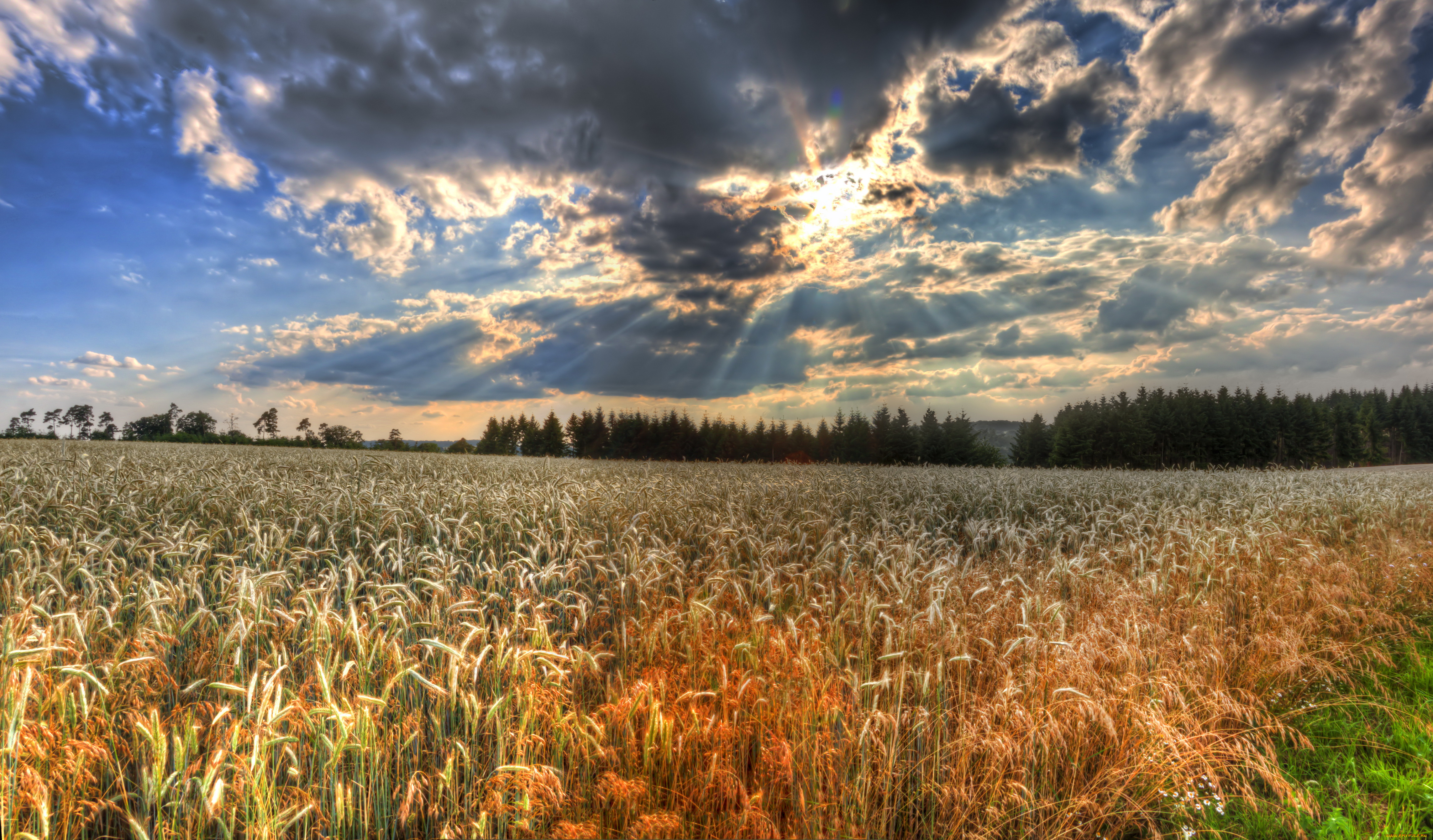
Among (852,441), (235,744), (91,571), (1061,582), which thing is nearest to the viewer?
(235,744)

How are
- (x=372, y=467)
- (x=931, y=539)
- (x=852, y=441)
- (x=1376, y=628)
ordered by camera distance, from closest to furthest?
(x=1376, y=628) → (x=931, y=539) → (x=372, y=467) → (x=852, y=441)

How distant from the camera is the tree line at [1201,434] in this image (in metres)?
76.6

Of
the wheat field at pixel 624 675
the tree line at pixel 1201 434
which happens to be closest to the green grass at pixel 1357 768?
the wheat field at pixel 624 675

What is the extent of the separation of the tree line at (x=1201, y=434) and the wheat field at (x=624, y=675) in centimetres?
7510

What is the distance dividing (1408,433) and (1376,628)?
161 meters

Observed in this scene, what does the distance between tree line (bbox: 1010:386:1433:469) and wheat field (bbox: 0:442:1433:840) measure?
75.1 metres

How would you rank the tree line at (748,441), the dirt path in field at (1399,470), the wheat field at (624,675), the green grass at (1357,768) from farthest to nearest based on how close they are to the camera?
1. the tree line at (748,441)
2. the dirt path in field at (1399,470)
3. the green grass at (1357,768)
4. the wheat field at (624,675)

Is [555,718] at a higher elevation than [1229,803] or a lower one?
higher

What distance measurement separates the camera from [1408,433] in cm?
10575

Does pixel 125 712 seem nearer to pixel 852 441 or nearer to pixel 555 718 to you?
Answer: pixel 555 718

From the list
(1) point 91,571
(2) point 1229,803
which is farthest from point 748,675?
(1) point 91,571

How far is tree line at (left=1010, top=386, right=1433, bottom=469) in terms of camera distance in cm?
7656

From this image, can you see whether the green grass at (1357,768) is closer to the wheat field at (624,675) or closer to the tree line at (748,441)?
the wheat field at (624,675)

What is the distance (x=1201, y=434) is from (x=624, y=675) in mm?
102684
